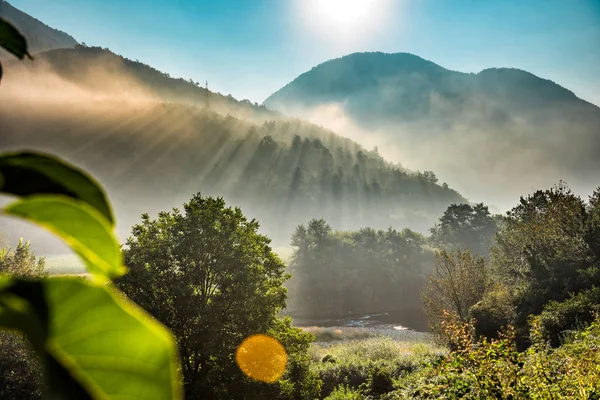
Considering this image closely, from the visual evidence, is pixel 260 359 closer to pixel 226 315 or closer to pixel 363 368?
pixel 226 315

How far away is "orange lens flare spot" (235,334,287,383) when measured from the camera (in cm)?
1083

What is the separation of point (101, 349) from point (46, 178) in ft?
0.43

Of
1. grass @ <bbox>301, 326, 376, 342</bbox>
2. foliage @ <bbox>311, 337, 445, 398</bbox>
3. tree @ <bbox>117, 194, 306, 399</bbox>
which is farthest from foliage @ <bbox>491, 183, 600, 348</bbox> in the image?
grass @ <bbox>301, 326, 376, 342</bbox>

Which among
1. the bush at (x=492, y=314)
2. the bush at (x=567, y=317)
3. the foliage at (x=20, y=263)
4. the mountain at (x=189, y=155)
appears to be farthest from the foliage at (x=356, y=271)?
the mountain at (x=189, y=155)

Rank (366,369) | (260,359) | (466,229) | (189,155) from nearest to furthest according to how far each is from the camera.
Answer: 1. (260,359)
2. (366,369)
3. (466,229)
4. (189,155)

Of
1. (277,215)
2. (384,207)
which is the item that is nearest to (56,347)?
(277,215)

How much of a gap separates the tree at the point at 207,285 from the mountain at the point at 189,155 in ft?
412

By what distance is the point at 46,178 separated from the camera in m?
0.25

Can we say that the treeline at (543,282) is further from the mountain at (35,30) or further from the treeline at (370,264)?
the mountain at (35,30)

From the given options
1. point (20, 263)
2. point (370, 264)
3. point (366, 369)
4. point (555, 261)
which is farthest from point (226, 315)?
point (370, 264)

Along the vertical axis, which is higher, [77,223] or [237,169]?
[237,169]

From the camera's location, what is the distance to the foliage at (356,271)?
57.7 metres

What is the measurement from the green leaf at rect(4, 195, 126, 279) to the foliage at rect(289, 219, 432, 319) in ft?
181

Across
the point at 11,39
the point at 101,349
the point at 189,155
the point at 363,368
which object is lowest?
the point at 363,368
